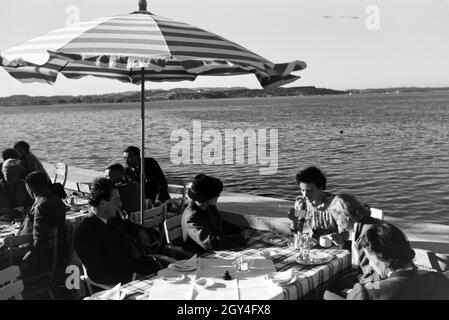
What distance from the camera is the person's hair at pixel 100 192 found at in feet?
13.0

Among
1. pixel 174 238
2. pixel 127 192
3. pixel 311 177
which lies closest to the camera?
pixel 174 238

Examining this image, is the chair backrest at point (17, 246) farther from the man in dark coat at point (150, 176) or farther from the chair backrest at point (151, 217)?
the man in dark coat at point (150, 176)

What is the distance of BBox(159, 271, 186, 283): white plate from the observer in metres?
3.50

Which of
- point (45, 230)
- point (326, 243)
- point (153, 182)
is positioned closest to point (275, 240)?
point (326, 243)

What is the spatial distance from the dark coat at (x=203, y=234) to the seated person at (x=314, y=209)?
828mm

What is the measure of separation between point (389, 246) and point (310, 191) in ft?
6.83

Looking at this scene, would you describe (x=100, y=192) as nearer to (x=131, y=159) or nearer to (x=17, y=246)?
(x=17, y=246)

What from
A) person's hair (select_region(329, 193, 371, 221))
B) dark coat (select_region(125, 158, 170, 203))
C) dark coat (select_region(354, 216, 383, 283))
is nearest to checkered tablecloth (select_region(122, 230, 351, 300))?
dark coat (select_region(354, 216, 383, 283))

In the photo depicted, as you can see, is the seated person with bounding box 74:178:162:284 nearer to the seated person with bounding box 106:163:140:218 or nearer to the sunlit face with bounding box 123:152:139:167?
the seated person with bounding box 106:163:140:218

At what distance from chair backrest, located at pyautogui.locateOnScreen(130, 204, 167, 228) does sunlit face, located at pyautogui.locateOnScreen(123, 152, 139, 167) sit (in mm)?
1639

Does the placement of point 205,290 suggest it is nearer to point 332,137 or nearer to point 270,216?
point 270,216

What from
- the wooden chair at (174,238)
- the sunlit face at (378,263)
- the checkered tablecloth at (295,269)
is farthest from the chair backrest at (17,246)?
the sunlit face at (378,263)

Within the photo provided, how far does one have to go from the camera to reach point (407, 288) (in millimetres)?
2846

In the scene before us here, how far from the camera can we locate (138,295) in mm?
3256
